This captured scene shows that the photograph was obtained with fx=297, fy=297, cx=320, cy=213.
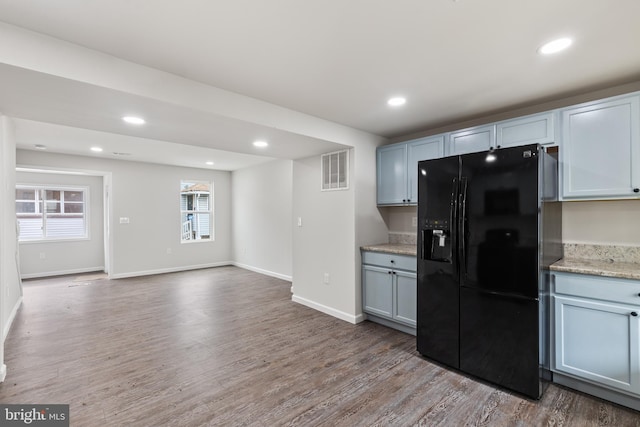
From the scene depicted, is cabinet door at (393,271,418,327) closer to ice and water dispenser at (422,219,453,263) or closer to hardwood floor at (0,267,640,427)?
hardwood floor at (0,267,640,427)

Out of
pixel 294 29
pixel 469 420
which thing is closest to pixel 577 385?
pixel 469 420

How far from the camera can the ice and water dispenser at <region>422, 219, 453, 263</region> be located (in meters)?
2.70

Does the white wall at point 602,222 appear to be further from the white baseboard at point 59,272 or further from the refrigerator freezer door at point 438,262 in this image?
the white baseboard at point 59,272

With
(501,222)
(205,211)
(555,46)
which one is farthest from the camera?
(205,211)

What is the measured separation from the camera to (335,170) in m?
4.06

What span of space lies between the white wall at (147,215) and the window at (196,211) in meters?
0.17

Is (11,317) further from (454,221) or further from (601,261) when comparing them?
(601,261)

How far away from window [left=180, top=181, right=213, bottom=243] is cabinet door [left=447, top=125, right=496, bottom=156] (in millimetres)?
6290

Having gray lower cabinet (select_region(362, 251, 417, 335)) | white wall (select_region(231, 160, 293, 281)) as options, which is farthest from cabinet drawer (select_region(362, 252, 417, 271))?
white wall (select_region(231, 160, 293, 281))

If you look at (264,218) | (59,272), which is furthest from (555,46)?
(59,272)

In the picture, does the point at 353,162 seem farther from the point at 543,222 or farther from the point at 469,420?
the point at 469,420

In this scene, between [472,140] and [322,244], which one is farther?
[322,244]

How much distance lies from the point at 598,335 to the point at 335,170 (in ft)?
9.89

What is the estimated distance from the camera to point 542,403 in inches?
86.4
